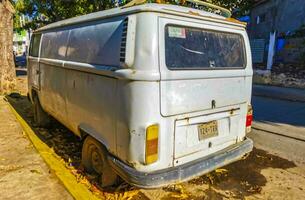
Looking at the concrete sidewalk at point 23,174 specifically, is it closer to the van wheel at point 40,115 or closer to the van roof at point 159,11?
the van wheel at point 40,115

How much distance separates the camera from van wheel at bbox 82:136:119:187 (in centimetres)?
348

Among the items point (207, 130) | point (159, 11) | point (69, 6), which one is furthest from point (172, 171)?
point (69, 6)

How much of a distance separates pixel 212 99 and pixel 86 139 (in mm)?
1826

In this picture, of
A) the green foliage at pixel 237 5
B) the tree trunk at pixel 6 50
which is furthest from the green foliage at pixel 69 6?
the tree trunk at pixel 6 50

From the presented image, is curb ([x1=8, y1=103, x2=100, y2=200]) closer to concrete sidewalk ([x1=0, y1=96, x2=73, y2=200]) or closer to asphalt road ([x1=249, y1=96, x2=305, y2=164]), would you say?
concrete sidewalk ([x1=0, y1=96, x2=73, y2=200])

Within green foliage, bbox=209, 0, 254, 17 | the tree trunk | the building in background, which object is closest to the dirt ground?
the tree trunk

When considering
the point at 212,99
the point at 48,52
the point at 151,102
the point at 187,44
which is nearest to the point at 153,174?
the point at 151,102

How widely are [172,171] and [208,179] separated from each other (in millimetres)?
1305

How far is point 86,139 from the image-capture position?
3.88 meters

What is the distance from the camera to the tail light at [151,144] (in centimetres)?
282

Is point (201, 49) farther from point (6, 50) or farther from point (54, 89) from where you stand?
point (6, 50)

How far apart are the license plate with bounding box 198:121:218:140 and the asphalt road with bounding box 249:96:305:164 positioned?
2.30m

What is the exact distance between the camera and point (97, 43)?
3367mm

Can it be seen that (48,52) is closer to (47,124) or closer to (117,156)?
(47,124)
